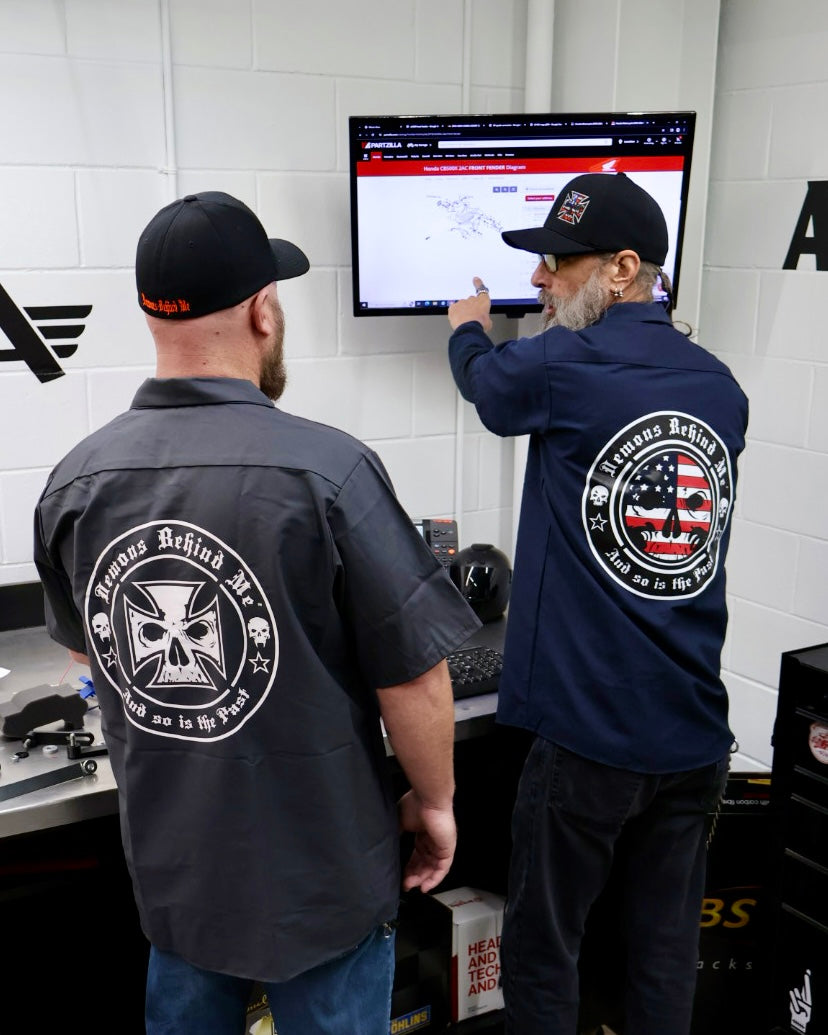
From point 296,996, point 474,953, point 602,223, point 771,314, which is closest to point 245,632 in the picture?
point 296,996

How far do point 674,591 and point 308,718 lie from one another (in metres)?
0.75

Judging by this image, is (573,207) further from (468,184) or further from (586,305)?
(468,184)

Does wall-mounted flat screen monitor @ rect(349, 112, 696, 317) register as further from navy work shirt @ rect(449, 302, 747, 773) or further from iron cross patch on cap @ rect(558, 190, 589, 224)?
navy work shirt @ rect(449, 302, 747, 773)

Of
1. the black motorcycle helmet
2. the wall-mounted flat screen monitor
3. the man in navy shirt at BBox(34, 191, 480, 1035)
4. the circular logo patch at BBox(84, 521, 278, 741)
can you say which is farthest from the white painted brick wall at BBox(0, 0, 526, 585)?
the circular logo patch at BBox(84, 521, 278, 741)

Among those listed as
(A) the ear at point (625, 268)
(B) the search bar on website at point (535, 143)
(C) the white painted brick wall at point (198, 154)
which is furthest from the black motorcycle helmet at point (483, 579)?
(B) the search bar on website at point (535, 143)

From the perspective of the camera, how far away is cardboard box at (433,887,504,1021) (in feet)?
7.50

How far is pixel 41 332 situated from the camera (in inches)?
Result: 87.6

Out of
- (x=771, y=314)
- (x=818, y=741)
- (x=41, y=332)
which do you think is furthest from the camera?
(x=771, y=314)

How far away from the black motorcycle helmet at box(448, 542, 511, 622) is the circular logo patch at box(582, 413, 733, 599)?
683 mm

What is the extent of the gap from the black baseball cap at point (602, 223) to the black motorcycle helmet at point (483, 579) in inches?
31.9

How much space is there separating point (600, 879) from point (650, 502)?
26.5 inches

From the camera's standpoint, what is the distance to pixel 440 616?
1375 mm

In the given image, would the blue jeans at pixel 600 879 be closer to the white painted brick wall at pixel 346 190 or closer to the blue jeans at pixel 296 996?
the blue jeans at pixel 296 996

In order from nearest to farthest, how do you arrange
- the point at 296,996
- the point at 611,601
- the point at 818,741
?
the point at 296,996
the point at 611,601
the point at 818,741
